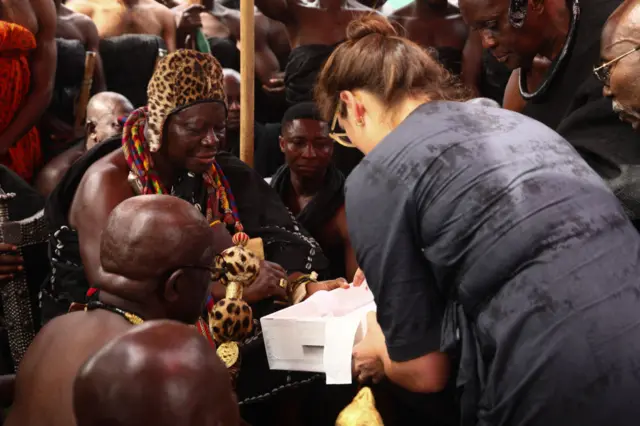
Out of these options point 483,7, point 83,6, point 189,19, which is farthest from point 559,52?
point 83,6

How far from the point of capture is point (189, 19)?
5445mm

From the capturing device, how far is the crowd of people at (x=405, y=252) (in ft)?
5.21

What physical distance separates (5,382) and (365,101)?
1.03 metres

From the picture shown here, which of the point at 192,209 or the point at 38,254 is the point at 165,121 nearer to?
the point at 38,254

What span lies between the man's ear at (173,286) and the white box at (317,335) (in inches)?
20.8

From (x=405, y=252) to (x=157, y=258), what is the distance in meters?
0.54

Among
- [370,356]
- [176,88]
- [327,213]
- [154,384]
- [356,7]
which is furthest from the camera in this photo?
[356,7]

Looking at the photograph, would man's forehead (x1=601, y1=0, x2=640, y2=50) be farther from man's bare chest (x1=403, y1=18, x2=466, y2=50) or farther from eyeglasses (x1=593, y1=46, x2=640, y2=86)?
man's bare chest (x1=403, y1=18, x2=466, y2=50)

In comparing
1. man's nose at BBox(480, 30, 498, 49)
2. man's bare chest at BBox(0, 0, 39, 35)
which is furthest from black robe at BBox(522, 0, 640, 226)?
man's bare chest at BBox(0, 0, 39, 35)

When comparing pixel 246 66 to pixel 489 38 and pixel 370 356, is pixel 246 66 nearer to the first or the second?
pixel 489 38

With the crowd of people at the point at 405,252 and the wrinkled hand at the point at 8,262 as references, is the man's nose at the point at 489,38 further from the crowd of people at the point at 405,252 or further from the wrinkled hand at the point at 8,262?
the wrinkled hand at the point at 8,262

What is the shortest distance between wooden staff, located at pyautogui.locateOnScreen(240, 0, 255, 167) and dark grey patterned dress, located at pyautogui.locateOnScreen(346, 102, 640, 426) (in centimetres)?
149

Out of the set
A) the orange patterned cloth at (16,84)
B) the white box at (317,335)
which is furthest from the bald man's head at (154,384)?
the orange patterned cloth at (16,84)

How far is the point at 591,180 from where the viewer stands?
5.52ft
